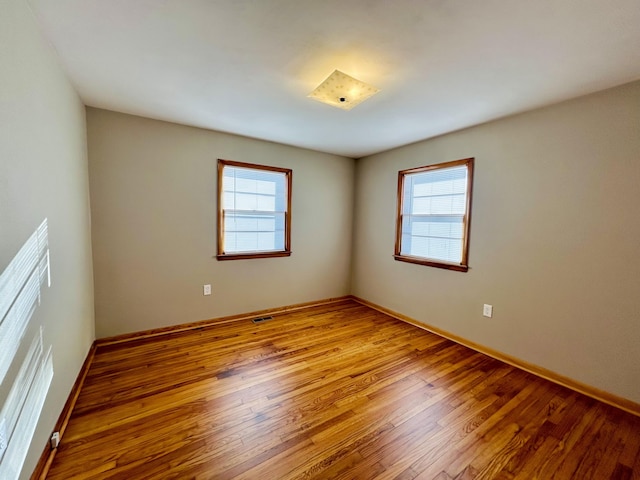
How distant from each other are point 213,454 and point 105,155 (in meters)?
2.75

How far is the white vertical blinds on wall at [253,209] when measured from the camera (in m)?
3.29

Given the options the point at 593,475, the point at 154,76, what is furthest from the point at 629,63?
the point at 154,76

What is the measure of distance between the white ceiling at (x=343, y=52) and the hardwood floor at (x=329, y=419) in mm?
2334

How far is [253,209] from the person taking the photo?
3.47m

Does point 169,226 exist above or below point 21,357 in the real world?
above

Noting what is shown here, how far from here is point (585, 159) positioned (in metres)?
2.05

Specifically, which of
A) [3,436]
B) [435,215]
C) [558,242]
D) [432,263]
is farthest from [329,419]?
[435,215]

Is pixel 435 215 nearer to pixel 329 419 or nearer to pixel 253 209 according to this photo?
pixel 253 209

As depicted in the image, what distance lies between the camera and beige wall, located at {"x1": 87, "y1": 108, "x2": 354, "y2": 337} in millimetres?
2605

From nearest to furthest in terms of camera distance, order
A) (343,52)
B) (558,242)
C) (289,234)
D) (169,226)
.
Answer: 1. (343,52)
2. (558,242)
3. (169,226)
4. (289,234)

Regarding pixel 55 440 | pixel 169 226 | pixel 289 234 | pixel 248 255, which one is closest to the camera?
pixel 55 440

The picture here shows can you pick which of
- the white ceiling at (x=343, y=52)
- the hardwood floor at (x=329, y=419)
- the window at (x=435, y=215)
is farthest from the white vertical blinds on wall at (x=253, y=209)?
the window at (x=435, y=215)

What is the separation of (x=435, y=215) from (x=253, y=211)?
2.31m

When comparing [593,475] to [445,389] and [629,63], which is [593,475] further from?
[629,63]
